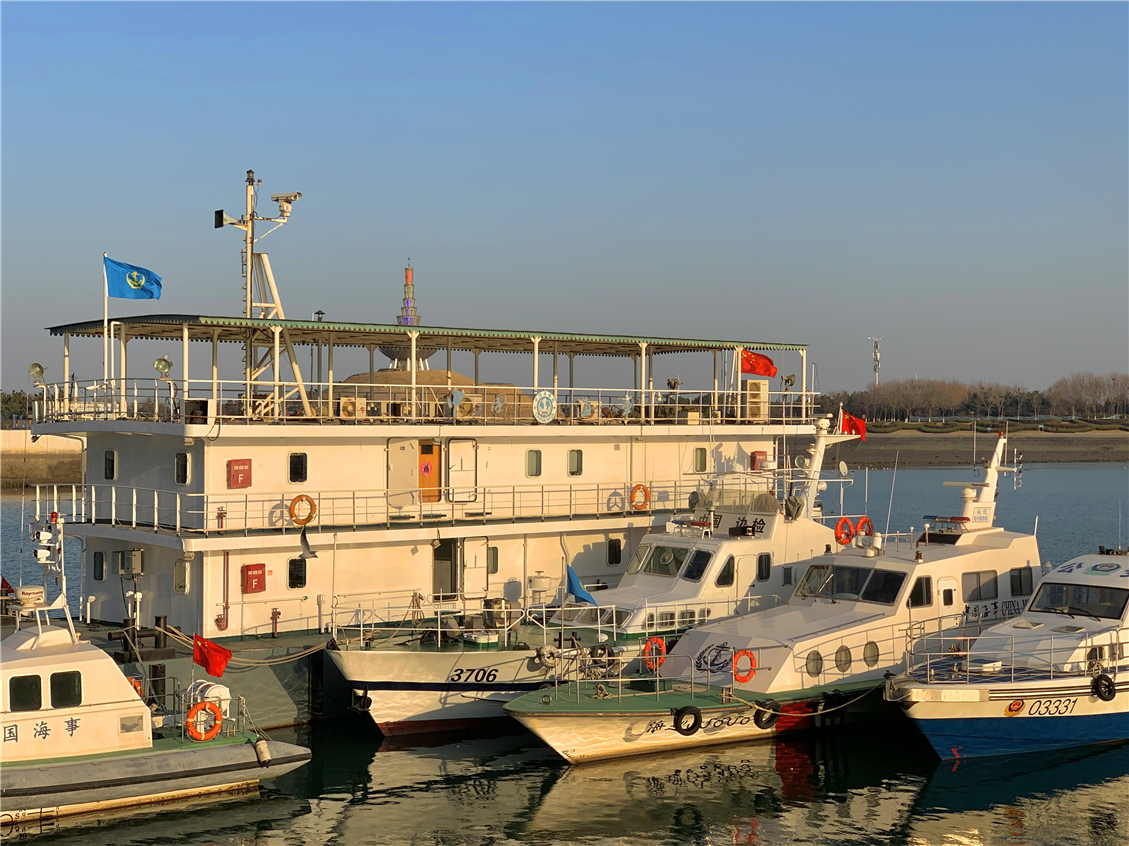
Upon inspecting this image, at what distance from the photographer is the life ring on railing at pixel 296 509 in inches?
921

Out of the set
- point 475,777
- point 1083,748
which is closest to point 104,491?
point 475,777

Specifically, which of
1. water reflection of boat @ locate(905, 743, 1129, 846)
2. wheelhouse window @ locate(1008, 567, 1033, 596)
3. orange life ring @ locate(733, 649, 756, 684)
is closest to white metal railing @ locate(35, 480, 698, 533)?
orange life ring @ locate(733, 649, 756, 684)

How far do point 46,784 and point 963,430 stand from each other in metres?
128

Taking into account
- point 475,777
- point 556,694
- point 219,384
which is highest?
point 219,384

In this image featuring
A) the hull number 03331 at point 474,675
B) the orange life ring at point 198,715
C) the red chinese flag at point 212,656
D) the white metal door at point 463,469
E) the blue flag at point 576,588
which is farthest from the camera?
the white metal door at point 463,469

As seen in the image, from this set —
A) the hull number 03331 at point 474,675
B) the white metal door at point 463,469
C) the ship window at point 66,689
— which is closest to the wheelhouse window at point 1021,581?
the hull number 03331 at point 474,675

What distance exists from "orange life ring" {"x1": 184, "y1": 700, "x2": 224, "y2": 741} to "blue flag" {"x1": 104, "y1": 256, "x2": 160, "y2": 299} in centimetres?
955

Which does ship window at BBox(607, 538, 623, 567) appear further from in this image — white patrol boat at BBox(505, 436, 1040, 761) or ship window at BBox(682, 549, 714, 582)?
white patrol boat at BBox(505, 436, 1040, 761)

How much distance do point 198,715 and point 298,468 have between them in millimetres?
6695

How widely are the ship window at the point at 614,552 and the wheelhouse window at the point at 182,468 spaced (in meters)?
10.5

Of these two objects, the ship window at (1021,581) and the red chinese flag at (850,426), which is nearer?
the ship window at (1021,581)

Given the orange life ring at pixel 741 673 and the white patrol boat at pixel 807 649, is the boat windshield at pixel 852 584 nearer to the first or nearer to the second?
the white patrol boat at pixel 807 649

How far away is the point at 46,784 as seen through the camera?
1727 cm

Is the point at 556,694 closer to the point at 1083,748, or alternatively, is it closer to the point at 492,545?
the point at 492,545
